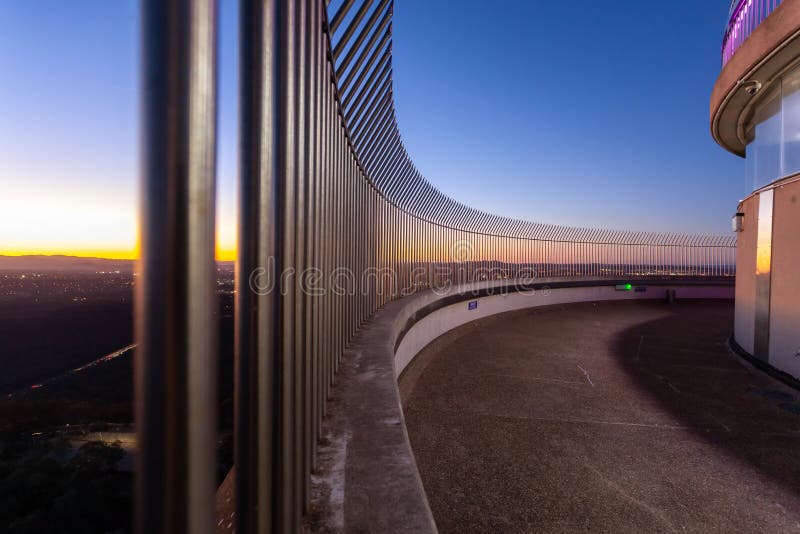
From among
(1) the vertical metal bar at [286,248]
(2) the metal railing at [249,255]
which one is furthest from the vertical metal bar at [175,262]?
(1) the vertical metal bar at [286,248]

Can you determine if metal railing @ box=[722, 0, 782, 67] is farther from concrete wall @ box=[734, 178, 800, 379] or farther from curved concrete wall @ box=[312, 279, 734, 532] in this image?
curved concrete wall @ box=[312, 279, 734, 532]

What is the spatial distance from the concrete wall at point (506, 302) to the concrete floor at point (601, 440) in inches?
16.5

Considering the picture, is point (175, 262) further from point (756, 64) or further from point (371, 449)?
point (756, 64)

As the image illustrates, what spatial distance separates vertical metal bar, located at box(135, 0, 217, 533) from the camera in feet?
1.94

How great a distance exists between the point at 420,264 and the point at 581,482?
6481mm

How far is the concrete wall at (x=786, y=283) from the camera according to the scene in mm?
6395

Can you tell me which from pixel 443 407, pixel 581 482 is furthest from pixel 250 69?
pixel 443 407

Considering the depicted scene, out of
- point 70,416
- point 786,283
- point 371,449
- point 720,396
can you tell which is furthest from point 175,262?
point 70,416

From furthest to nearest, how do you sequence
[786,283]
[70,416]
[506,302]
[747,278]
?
[70,416], [506,302], [747,278], [786,283]

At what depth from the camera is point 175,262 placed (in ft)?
1.98

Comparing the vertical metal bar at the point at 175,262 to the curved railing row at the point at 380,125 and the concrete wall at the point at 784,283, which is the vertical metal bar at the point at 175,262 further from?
the concrete wall at the point at 784,283

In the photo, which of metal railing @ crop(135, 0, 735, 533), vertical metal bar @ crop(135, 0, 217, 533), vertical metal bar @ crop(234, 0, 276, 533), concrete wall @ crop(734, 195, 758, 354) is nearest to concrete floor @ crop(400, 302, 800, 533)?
concrete wall @ crop(734, 195, 758, 354)

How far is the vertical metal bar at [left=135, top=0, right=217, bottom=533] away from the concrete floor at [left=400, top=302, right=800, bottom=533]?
2978mm

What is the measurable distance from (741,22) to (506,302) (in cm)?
930
